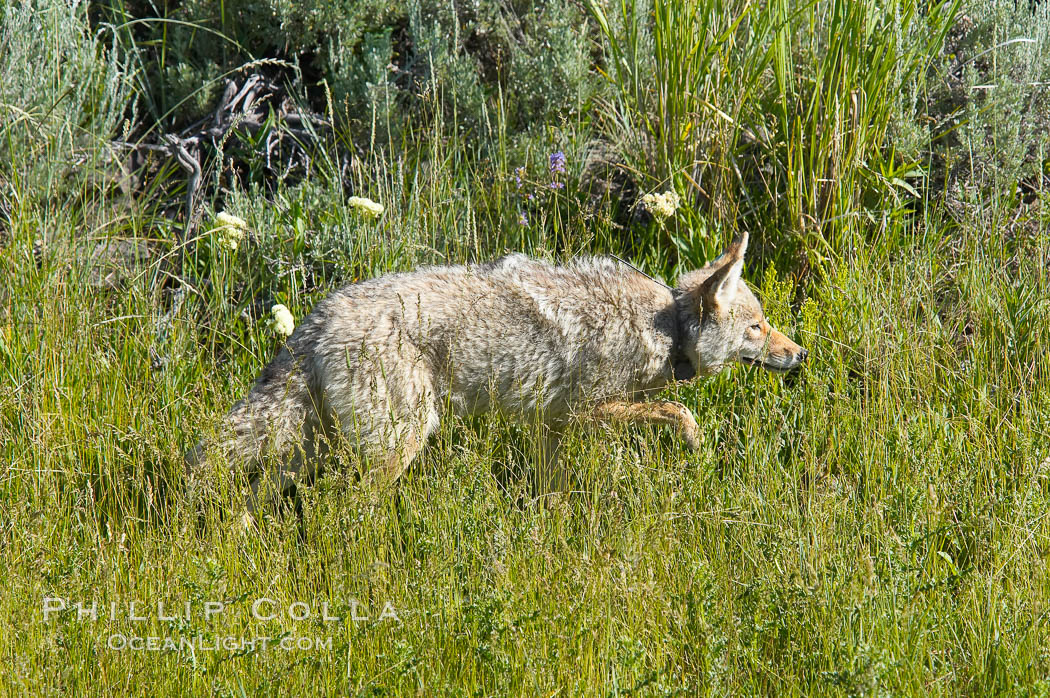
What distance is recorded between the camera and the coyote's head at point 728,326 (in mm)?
5008

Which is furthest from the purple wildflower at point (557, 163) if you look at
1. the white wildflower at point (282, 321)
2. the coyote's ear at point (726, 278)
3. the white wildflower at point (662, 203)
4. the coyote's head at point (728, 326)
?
the white wildflower at point (282, 321)

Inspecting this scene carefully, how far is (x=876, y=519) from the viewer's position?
3.73m

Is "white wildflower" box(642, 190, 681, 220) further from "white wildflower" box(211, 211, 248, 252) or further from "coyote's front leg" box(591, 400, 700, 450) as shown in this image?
"white wildflower" box(211, 211, 248, 252)

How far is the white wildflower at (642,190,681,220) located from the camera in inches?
215

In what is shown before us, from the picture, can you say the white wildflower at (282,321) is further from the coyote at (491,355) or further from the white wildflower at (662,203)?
the white wildflower at (662,203)

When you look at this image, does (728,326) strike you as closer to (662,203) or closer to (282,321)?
(662,203)

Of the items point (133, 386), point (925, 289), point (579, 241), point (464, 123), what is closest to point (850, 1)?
point (925, 289)

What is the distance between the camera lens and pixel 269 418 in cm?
447

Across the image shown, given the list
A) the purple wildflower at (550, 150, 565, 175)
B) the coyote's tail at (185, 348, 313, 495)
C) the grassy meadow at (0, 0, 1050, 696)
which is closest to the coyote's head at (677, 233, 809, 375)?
the grassy meadow at (0, 0, 1050, 696)

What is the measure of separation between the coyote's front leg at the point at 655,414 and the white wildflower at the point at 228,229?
2349 millimetres

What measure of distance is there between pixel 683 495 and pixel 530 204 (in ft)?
9.28

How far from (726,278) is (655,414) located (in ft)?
2.64

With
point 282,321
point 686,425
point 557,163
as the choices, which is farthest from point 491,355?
point 557,163

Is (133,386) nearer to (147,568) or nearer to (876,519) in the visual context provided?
(147,568)
